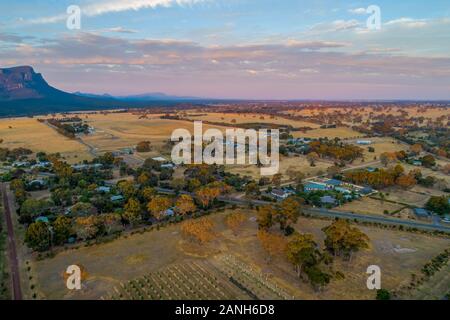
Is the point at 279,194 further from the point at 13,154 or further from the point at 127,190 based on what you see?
the point at 13,154

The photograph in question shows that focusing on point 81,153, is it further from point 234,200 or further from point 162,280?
point 162,280

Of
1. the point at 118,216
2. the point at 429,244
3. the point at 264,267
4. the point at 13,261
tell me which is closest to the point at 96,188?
the point at 118,216

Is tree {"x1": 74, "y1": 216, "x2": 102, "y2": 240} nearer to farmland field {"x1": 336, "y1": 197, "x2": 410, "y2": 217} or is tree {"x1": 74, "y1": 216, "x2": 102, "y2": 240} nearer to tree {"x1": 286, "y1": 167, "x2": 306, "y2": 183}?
farmland field {"x1": 336, "y1": 197, "x2": 410, "y2": 217}

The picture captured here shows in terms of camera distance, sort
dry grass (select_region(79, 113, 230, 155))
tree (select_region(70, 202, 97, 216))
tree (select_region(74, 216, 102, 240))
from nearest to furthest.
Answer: tree (select_region(74, 216, 102, 240)) → tree (select_region(70, 202, 97, 216)) → dry grass (select_region(79, 113, 230, 155))

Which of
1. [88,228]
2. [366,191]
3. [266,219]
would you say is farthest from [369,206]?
[88,228]

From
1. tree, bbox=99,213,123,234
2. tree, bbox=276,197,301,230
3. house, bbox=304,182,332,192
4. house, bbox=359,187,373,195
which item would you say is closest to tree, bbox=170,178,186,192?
tree, bbox=99,213,123,234

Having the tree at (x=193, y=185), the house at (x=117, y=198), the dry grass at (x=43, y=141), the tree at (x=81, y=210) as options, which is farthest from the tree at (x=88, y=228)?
the dry grass at (x=43, y=141)

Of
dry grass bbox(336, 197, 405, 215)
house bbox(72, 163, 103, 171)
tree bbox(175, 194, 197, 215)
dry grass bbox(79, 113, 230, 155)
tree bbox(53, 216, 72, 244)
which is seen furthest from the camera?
dry grass bbox(79, 113, 230, 155)
